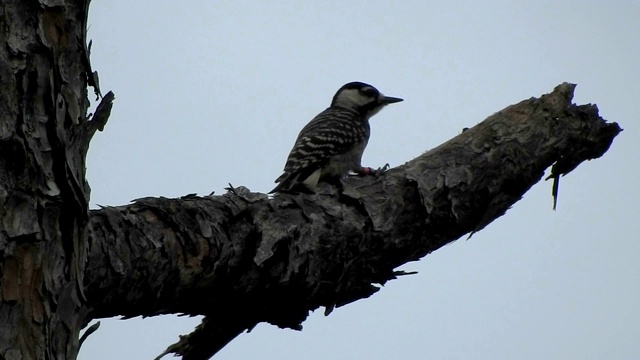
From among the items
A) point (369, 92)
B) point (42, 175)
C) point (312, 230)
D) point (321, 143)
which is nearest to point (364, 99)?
point (369, 92)

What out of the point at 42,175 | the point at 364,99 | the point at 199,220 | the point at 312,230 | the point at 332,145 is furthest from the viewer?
the point at 364,99

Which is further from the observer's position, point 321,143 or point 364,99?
point 364,99

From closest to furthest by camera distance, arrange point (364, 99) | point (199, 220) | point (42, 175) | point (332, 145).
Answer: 1. point (42, 175)
2. point (199, 220)
3. point (332, 145)
4. point (364, 99)

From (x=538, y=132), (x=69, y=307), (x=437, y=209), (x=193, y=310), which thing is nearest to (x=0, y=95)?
(x=69, y=307)

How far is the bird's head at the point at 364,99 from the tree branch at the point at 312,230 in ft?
13.3

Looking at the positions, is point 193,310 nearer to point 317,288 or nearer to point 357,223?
point 317,288

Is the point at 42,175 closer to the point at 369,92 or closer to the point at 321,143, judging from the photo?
the point at 321,143

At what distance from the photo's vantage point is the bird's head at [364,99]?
9953 mm

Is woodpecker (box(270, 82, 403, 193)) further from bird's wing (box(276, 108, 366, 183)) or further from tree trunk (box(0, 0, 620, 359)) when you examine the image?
tree trunk (box(0, 0, 620, 359))

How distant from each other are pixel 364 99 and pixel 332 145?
6.11 ft

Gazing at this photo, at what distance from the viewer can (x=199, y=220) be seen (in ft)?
13.7

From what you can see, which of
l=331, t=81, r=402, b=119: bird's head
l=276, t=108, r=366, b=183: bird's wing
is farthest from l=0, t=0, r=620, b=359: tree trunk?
l=331, t=81, r=402, b=119: bird's head

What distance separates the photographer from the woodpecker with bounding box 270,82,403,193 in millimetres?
7996

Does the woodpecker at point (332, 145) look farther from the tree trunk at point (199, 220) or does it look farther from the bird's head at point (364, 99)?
the tree trunk at point (199, 220)
